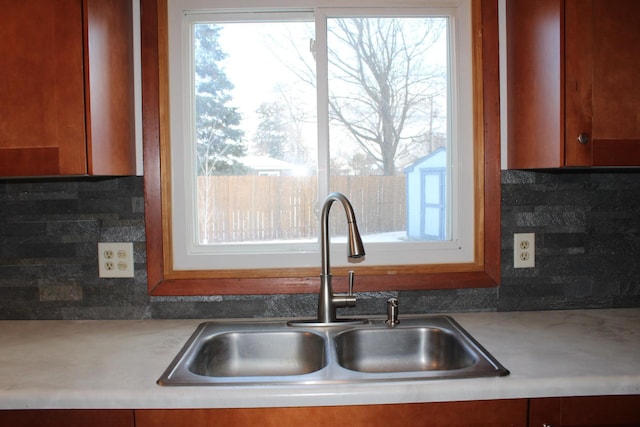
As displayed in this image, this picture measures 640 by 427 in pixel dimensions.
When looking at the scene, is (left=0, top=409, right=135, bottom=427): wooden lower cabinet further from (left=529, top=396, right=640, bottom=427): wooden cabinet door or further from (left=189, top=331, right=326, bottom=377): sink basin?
(left=529, top=396, right=640, bottom=427): wooden cabinet door

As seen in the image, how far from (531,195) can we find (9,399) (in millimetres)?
1558

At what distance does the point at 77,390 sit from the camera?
1.06 meters

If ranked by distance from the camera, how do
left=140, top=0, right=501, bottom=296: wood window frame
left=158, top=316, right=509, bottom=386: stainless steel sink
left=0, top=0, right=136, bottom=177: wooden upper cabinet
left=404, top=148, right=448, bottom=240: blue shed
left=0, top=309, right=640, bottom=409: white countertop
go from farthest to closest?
left=404, top=148, right=448, bottom=240: blue shed
left=140, top=0, right=501, bottom=296: wood window frame
left=158, top=316, right=509, bottom=386: stainless steel sink
left=0, top=0, right=136, bottom=177: wooden upper cabinet
left=0, top=309, right=640, bottom=409: white countertop

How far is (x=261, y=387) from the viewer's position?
42.0 inches

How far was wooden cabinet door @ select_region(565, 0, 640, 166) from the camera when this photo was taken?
51.7 inches

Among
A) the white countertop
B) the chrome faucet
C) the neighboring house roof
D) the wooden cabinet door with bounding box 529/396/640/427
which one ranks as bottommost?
the wooden cabinet door with bounding box 529/396/640/427

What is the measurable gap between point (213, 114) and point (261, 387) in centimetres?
96

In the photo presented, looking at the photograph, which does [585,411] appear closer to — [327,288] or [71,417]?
Result: [327,288]

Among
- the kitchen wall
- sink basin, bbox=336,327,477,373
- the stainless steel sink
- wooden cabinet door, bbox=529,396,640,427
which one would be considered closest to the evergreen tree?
the kitchen wall

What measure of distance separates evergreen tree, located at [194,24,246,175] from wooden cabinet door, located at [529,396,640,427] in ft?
3.65

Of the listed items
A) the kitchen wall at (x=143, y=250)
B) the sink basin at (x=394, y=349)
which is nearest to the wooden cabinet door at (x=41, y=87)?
the kitchen wall at (x=143, y=250)

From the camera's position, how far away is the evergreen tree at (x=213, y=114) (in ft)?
5.48

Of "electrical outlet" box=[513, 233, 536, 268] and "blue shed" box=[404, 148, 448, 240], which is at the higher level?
"blue shed" box=[404, 148, 448, 240]

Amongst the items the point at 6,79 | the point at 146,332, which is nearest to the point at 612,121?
the point at 146,332
